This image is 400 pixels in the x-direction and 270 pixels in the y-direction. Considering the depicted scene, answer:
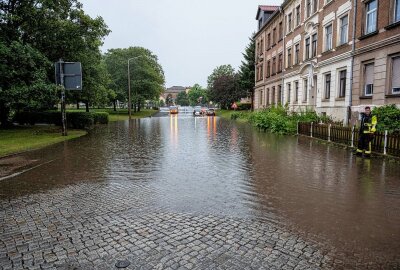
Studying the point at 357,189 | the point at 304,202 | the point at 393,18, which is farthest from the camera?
the point at 393,18

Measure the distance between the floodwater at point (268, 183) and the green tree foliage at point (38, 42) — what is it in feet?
18.3

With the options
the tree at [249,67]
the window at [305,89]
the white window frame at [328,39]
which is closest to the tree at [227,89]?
the tree at [249,67]

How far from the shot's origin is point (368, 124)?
10.9 m

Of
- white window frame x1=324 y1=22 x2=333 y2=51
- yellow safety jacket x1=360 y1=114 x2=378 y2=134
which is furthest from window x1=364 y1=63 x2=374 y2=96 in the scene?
yellow safety jacket x1=360 y1=114 x2=378 y2=134

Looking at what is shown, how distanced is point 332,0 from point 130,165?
19.6 meters

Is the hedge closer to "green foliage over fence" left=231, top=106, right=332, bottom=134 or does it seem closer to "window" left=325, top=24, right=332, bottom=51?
"green foliage over fence" left=231, top=106, right=332, bottom=134

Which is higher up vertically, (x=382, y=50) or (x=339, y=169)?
(x=382, y=50)

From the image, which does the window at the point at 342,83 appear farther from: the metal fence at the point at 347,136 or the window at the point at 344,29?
the metal fence at the point at 347,136

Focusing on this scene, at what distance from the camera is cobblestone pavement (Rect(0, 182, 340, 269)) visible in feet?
12.1

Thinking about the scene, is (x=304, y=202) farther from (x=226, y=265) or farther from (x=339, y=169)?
(x=339, y=169)

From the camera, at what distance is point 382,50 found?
53.0ft

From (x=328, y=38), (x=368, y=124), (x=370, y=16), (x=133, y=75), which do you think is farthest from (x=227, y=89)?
(x=368, y=124)

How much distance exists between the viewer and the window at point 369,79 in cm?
1750

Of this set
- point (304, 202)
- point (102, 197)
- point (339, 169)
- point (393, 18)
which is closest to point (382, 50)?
point (393, 18)
